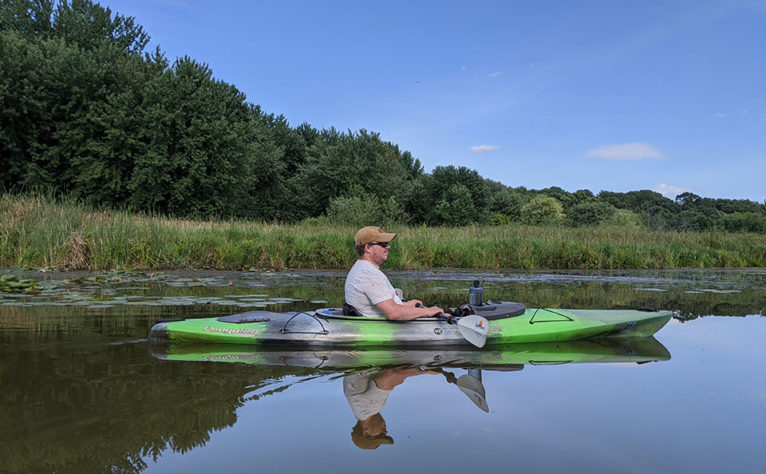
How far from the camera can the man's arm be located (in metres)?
4.65

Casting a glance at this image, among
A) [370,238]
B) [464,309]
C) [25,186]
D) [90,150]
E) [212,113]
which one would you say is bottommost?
[464,309]

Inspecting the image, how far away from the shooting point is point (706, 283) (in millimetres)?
10922

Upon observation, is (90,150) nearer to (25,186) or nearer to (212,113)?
(25,186)

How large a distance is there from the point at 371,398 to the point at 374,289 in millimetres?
1507

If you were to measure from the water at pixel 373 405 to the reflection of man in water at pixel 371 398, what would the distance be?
0.03 meters

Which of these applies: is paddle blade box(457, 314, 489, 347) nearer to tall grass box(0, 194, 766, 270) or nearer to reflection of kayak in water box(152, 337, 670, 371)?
reflection of kayak in water box(152, 337, 670, 371)

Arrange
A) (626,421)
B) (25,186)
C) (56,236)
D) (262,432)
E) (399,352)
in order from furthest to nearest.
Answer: (25,186) < (56,236) < (399,352) < (626,421) < (262,432)

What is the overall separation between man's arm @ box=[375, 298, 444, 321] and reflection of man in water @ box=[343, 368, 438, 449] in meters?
0.71

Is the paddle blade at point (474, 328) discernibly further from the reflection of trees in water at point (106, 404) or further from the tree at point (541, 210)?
the tree at point (541, 210)

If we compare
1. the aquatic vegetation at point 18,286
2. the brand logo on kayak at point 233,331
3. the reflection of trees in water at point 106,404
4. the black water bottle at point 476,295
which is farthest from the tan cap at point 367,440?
the aquatic vegetation at point 18,286

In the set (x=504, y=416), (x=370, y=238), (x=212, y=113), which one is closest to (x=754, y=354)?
(x=504, y=416)

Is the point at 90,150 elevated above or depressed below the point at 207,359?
above

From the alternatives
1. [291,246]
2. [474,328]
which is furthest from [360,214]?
[474,328]

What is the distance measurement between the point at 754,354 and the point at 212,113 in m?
26.1
